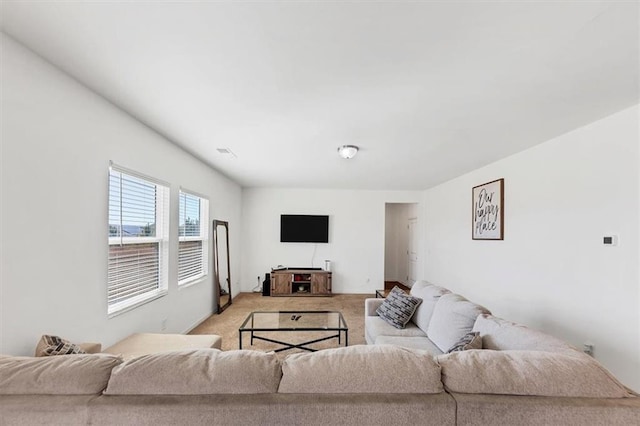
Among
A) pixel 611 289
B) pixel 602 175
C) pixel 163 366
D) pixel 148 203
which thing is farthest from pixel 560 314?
pixel 148 203

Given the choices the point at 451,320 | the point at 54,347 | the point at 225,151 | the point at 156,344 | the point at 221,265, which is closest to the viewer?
the point at 54,347

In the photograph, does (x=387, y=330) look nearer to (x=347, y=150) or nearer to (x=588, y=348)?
(x=588, y=348)

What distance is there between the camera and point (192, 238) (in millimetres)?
4082

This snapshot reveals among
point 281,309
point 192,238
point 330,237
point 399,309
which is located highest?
point 192,238

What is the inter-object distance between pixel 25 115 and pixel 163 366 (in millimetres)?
1679

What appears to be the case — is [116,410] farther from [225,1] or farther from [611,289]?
[611,289]

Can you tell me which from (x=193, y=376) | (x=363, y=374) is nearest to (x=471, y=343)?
(x=363, y=374)

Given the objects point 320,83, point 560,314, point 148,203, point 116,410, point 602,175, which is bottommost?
point 560,314

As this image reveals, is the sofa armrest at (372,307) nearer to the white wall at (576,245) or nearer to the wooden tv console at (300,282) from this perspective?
the white wall at (576,245)

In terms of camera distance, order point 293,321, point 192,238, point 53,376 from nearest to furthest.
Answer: point 53,376, point 293,321, point 192,238

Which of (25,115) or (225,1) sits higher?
(225,1)

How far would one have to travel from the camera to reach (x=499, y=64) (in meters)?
1.63

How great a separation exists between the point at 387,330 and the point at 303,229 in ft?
12.7

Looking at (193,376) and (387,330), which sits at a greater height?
(193,376)
